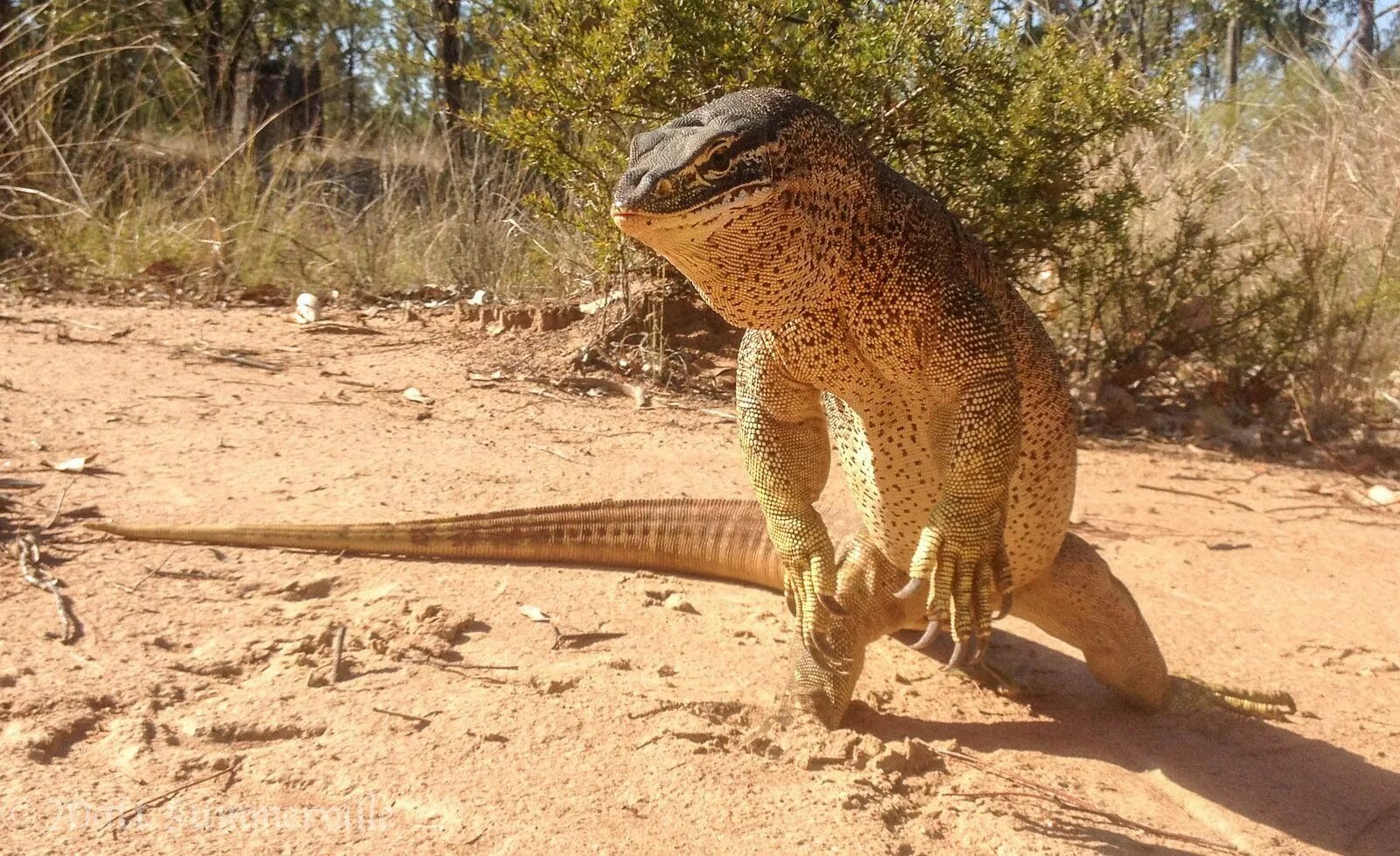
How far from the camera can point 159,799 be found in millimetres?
2695

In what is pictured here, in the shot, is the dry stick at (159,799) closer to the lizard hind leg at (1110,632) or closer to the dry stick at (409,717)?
the dry stick at (409,717)

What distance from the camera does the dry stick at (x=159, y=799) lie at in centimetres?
258

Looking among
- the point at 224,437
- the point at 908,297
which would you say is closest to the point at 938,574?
the point at 908,297

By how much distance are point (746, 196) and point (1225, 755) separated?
2921mm

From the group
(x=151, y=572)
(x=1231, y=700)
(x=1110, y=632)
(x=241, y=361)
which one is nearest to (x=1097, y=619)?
(x=1110, y=632)

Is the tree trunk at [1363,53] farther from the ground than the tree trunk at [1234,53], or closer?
closer

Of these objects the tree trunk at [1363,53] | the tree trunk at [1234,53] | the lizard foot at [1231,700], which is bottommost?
the lizard foot at [1231,700]

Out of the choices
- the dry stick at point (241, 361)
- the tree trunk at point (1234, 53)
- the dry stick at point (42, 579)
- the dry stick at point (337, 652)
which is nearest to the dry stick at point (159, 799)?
the dry stick at point (337, 652)

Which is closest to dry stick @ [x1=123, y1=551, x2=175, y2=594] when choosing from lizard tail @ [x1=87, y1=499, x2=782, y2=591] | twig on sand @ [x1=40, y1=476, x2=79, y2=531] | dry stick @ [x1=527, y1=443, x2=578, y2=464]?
twig on sand @ [x1=40, y1=476, x2=79, y2=531]

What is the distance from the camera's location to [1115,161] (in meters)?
10.1

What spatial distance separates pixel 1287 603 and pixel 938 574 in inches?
140

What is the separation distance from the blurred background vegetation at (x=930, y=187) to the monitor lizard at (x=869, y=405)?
3933 mm

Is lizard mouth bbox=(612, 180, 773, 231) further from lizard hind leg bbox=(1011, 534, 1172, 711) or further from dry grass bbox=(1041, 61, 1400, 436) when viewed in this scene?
dry grass bbox=(1041, 61, 1400, 436)

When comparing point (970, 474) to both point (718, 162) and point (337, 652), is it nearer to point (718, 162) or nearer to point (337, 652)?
point (718, 162)
